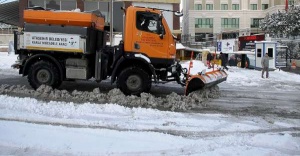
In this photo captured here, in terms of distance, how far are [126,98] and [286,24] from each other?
3691cm

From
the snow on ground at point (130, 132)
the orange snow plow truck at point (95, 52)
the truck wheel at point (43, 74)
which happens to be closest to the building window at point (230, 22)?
the orange snow plow truck at point (95, 52)

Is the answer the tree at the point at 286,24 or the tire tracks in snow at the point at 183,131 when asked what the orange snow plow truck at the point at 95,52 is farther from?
the tree at the point at 286,24

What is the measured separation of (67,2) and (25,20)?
28.9 meters

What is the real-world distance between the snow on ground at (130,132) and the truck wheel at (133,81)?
1951 millimetres

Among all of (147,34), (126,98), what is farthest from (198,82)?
(126,98)

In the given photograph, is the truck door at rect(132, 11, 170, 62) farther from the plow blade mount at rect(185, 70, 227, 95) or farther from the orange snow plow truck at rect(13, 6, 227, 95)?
the plow blade mount at rect(185, 70, 227, 95)

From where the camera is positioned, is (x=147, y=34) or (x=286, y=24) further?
(x=286, y=24)

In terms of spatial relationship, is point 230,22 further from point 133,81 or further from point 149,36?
point 133,81

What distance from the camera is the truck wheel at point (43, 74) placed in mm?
11797

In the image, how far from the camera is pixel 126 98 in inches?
419

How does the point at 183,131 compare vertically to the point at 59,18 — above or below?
below

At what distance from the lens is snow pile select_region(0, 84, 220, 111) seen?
10141mm

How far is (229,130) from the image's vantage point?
756 centimetres

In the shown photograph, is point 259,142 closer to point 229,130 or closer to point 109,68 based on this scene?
point 229,130
